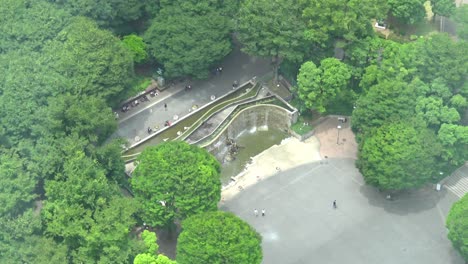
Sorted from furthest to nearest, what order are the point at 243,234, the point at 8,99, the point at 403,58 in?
the point at 403,58
the point at 8,99
the point at 243,234

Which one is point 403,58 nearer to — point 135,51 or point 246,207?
point 246,207

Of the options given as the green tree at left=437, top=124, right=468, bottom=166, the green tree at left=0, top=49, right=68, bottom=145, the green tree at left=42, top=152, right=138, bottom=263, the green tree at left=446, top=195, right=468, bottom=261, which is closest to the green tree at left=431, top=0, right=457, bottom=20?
the green tree at left=437, top=124, right=468, bottom=166

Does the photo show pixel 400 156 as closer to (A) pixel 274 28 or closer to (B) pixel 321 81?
(B) pixel 321 81

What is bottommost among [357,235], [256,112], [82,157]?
[357,235]

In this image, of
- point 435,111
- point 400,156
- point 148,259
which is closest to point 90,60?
point 148,259

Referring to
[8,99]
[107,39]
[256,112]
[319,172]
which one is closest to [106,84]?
[107,39]

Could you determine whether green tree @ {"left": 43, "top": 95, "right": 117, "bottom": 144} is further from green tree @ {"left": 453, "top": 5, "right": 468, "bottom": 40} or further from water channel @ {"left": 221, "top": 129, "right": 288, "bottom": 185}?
green tree @ {"left": 453, "top": 5, "right": 468, "bottom": 40}

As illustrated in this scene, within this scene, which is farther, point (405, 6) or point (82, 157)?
point (405, 6)
